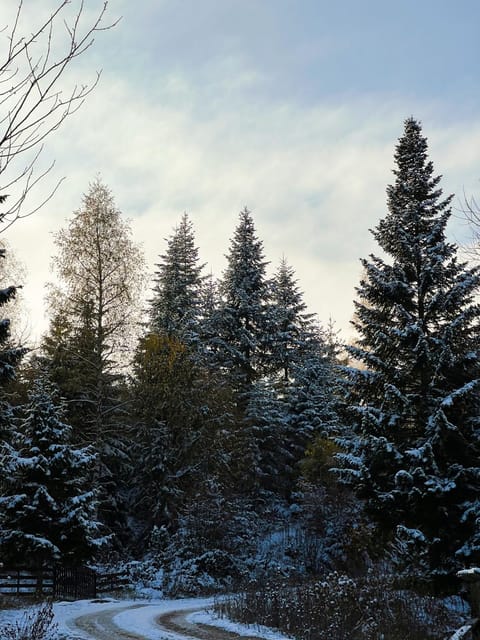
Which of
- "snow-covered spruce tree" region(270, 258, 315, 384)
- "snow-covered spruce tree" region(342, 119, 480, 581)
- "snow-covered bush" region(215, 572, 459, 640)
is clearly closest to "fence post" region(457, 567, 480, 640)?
"snow-covered bush" region(215, 572, 459, 640)

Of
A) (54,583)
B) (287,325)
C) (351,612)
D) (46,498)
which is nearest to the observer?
(351,612)

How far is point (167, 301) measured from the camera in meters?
34.3

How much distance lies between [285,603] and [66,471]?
9.65 m

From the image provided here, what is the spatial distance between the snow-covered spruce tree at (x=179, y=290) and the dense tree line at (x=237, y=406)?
13cm

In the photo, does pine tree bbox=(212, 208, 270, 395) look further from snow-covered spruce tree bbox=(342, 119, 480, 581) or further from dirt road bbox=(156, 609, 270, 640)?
dirt road bbox=(156, 609, 270, 640)

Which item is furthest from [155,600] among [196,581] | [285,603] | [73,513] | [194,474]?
[285,603]

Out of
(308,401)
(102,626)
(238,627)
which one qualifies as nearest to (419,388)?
(238,627)

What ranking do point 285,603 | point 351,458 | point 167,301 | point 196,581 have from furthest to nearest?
point 167,301 → point 196,581 → point 351,458 → point 285,603

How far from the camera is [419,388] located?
54.3 feet

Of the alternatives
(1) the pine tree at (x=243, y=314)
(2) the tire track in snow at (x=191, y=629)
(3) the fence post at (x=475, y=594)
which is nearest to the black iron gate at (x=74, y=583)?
(2) the tire track in snow at (x=191, y=629)

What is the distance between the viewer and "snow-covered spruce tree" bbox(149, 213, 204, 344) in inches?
1278

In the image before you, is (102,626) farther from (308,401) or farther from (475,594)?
(308,401)

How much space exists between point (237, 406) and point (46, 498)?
52.3ft

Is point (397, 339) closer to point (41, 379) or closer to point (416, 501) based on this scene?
point (416, 501)
